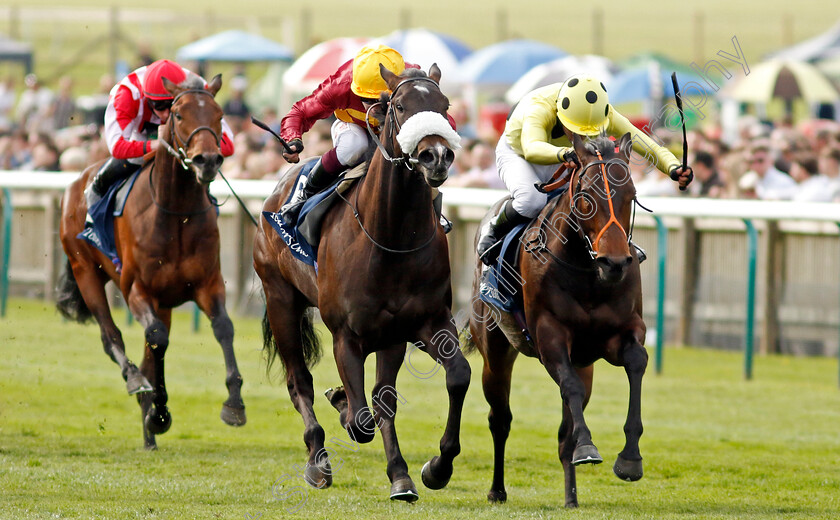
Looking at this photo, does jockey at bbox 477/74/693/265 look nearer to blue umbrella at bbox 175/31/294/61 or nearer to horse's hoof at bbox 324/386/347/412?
horse's hoof at bbox 324/386/347/412

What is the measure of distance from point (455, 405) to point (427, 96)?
1.41 metres

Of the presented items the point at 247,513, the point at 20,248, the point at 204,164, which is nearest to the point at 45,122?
the point at 20,248

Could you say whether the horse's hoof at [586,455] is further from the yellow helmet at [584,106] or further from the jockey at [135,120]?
the jockey at [135,120]

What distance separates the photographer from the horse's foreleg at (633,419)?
533cm

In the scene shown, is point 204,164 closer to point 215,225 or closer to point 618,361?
point 215,225

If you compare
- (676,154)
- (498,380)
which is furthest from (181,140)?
(676,154)

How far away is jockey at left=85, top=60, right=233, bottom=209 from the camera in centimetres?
730

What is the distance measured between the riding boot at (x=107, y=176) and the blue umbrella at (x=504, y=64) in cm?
1206

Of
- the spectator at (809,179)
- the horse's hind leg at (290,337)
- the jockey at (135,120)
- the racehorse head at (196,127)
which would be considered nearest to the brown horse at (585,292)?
the horse's hind leg at (290,337)

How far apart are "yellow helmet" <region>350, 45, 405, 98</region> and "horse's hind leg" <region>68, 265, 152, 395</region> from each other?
2.17 metres

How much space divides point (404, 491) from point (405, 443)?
2671 mm

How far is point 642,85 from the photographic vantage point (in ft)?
58.5

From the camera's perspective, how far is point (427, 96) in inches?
205

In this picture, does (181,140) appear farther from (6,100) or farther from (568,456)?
(6,100)
